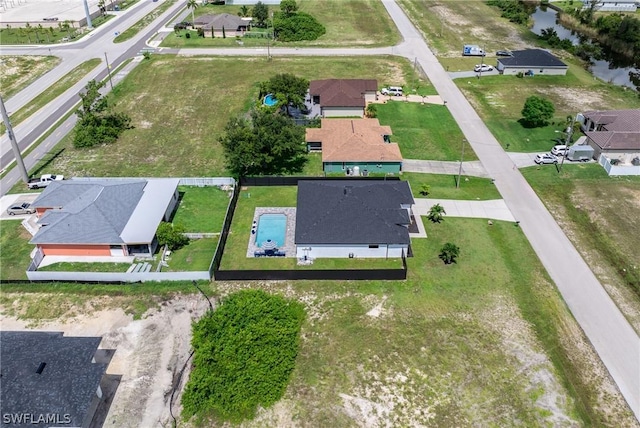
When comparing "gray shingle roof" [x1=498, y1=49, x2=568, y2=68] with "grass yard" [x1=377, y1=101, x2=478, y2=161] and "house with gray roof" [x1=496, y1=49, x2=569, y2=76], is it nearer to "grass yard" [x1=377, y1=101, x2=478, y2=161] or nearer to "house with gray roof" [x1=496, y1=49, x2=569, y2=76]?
"house with gray roof" [x1=496, y1=49, x2=569, y2=76]

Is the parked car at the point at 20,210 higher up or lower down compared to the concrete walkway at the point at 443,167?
lower down

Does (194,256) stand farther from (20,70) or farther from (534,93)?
(20,70)

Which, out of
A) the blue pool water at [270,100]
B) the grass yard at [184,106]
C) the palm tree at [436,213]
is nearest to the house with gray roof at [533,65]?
the grass yard at [184,106]

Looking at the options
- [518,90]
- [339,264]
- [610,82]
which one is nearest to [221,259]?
[339,264]

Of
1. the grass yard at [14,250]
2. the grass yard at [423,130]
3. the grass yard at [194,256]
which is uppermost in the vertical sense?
the grass yard at [423,130]

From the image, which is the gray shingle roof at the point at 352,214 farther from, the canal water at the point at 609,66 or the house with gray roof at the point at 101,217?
the canal water at the point at 609,66

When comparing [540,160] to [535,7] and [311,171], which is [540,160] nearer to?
[311,171]
